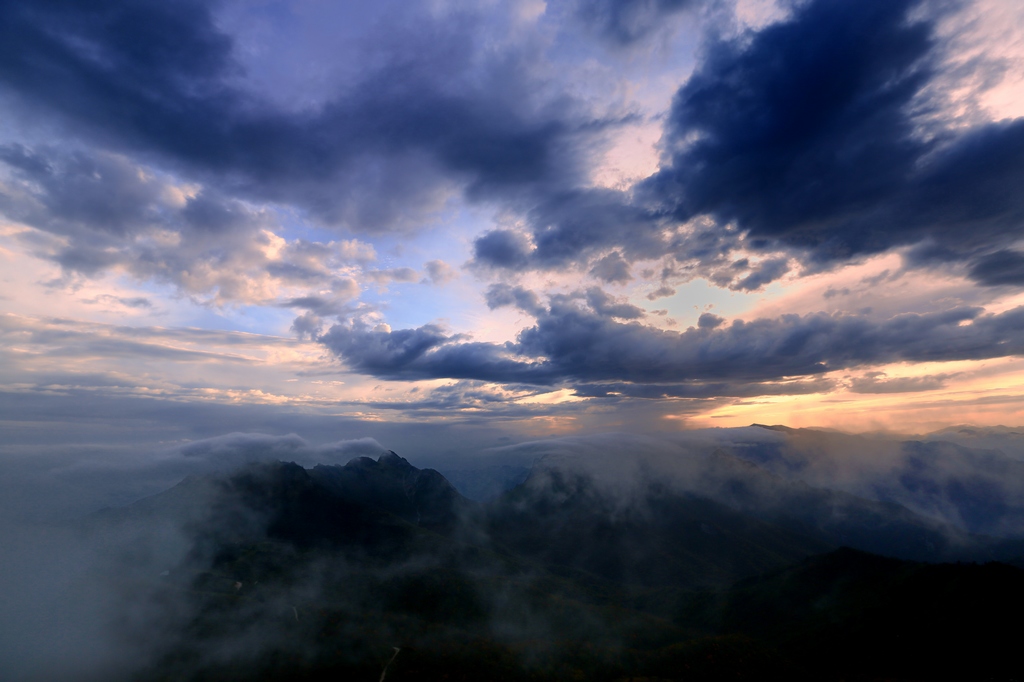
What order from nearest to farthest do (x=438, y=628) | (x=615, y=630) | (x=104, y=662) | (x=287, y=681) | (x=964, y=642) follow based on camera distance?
(x=287, y=681), (x=104, y=662), (x=964, y=642), (x=438, y=628), (x=615, y=630)

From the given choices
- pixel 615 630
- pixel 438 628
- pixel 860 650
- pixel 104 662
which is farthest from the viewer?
pixel 615 630

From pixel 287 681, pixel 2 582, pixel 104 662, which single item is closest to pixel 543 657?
pixel 287 681

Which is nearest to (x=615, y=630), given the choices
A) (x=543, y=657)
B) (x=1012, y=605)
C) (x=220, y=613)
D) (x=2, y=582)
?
(x=543, y=657)

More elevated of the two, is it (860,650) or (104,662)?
(104,662)

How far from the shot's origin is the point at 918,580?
529ft

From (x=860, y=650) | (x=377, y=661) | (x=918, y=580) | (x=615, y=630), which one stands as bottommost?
(x=615, y=630)

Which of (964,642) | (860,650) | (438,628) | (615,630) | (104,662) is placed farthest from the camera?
(615,630)

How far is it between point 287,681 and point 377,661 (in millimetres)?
20763

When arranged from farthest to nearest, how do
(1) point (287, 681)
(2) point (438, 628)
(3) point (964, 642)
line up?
(2) point (438, 628), (3) point (964, 642), (1) point (287, 681)

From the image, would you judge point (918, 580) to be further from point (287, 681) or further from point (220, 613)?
point (220, 613)

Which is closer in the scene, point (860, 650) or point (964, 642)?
point (964, 642)

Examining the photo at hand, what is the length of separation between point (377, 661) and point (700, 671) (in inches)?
3372

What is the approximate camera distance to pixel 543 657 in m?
127

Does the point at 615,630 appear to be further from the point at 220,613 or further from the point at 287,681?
the point at 220,613
